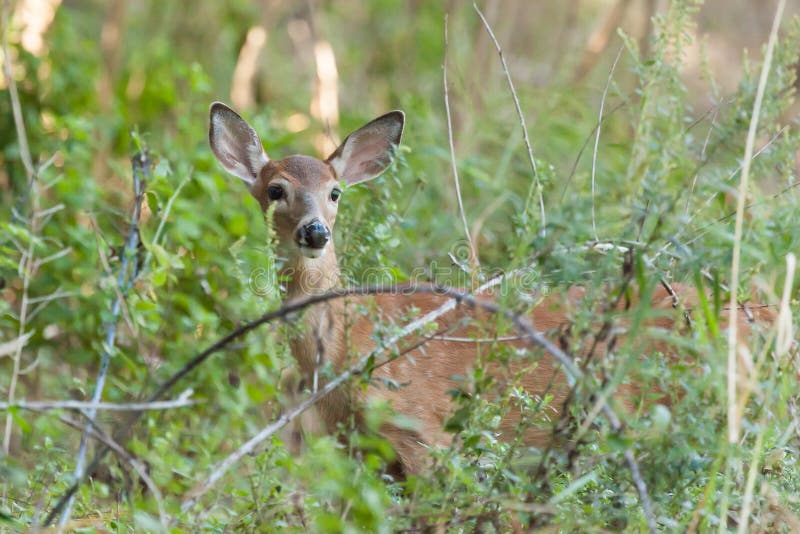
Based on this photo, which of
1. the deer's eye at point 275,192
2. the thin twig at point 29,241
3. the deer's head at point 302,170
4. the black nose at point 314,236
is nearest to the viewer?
the thin twig at point 29,241

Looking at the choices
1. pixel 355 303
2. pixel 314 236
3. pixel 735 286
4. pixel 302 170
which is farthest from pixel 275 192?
pixel 735 286

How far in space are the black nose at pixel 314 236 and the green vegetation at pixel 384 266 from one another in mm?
187

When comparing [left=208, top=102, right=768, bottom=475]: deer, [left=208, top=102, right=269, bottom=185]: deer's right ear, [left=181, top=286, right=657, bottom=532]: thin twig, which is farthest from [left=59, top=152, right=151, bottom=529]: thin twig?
[left=208, top=102, right=269, bottom=185]: deer's right ear

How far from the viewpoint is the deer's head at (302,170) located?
16.2 ft

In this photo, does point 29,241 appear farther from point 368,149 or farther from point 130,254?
point 368,149

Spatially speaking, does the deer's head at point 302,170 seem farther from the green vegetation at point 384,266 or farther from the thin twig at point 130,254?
the thin twig at point 130,254

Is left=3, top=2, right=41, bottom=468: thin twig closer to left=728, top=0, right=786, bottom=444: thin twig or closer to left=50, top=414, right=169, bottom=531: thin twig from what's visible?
left=50, top=414, right=169, bottom=531: thin twig

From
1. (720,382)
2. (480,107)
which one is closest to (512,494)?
(720,382)

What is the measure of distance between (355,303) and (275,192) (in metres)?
1.02

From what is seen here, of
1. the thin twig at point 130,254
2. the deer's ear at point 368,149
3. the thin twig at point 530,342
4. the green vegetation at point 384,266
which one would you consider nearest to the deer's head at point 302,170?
the deer's ear at point 368,149

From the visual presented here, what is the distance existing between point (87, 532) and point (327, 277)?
207cm

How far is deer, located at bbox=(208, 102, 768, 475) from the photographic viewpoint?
468 centimetres

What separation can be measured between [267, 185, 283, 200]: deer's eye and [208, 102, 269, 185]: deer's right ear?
381 millimetres

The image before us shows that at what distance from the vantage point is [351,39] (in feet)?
38.2
